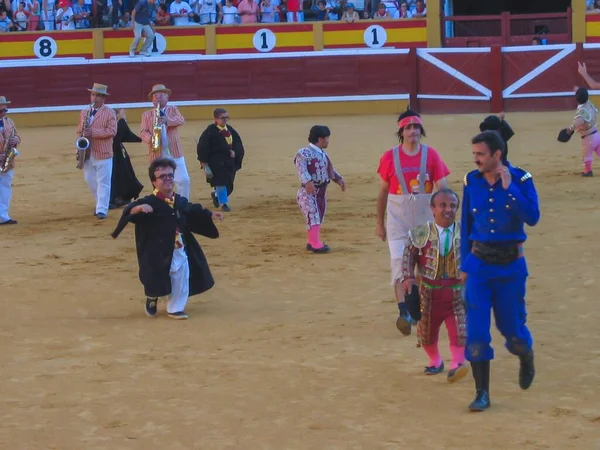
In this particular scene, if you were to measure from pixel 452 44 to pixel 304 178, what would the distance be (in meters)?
15.1

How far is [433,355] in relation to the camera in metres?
6.45

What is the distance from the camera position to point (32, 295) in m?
9.17

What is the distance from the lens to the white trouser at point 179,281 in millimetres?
8133

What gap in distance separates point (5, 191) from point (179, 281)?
5021mm

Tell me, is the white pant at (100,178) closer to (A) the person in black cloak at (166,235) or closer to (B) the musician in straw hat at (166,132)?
(B) the musician in straw hat at (166,132)

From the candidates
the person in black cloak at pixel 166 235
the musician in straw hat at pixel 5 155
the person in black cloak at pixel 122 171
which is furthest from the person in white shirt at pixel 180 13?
the person in black cloak at pixel 166 235

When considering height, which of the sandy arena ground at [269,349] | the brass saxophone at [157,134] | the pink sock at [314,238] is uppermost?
the brass saxophone at [157,134]

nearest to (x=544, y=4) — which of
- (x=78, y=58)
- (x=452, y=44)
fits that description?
(x=452, y=44)

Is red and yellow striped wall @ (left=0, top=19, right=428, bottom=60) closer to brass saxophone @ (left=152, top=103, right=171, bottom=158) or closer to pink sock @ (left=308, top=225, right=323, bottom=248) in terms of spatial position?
brass saxophone @ (left=152, top=103, right=171, bottom=158)

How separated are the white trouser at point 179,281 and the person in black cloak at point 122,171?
5271 mm

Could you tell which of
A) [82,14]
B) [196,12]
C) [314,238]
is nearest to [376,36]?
[196,12]

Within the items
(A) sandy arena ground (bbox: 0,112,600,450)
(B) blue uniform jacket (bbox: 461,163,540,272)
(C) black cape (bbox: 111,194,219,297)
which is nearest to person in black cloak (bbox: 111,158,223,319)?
(C) black cape (bbox: 111,194,219,297)

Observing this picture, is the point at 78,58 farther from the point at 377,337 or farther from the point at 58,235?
the point at 377,337

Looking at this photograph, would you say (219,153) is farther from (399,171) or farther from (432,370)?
(432,370)
